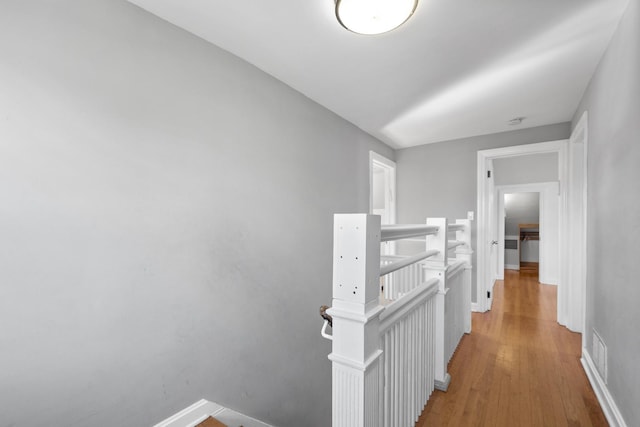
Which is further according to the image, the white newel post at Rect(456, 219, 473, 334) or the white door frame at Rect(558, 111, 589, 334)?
the white door frame at Rect(558, 111, 589, 334)

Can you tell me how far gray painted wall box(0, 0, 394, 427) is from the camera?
1.06 m

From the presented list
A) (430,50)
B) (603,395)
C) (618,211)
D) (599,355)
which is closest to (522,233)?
(599,355)

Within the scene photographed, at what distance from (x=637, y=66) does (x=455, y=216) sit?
8.37ft

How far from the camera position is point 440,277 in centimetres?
180

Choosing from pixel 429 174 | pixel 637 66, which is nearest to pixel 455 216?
pixel 429 174

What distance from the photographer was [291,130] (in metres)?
2.29

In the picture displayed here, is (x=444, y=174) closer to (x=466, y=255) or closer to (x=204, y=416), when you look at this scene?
(x=466, y=255)

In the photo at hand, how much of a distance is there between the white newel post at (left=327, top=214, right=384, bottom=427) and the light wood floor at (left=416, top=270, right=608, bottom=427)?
0.98 metres

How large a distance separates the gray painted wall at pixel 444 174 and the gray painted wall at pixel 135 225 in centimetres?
244

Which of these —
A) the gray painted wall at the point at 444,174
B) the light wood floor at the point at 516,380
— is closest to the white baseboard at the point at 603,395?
the light wood floor at the point at 516,380

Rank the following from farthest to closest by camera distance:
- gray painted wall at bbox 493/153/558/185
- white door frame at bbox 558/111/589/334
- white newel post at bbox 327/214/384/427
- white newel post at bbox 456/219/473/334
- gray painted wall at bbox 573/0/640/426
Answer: gray painted wall at bbox 493/153/558/185 → white door frame at bbox 558/111/589/334 → white newel post at bbox 456/219/473/334 → gray painted wall at bbox 573/0/640/426 → white newel post at bbox 327/214/384/427

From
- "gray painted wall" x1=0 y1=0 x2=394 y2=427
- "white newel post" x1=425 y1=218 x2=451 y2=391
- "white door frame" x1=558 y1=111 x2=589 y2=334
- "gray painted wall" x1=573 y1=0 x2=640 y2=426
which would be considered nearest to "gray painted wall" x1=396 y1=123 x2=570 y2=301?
"white door frame" x1=558 y1=111 x2=589 y2=334

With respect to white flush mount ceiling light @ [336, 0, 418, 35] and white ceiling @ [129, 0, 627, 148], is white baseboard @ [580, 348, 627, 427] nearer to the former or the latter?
white ceiling @ [129, 0, 627, 148]

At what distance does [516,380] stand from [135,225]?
2659 mm
